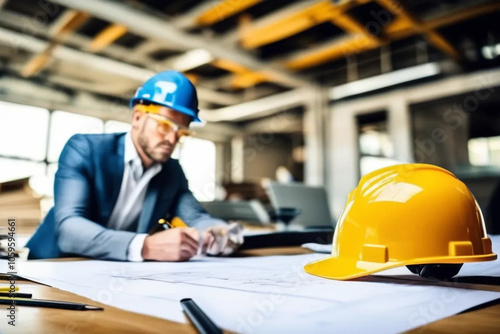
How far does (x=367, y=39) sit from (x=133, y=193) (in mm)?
4530

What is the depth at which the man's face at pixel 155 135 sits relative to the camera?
136 centimetres

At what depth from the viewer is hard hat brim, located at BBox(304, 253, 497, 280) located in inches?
23.5

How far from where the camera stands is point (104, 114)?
757 cm

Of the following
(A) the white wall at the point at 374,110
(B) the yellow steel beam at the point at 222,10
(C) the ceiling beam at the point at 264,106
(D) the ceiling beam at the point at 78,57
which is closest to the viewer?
(B) the yellow steel beam at the point at 222,10

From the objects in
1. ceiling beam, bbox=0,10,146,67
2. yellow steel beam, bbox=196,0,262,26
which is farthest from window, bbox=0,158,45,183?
yellow steel beam, bbox=196,0,262,26

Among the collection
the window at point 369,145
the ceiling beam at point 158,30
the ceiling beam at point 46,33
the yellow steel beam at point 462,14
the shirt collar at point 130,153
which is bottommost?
the shirt collar at point 130,153

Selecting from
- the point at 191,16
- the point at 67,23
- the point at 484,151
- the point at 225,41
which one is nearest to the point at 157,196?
the point at 191,16

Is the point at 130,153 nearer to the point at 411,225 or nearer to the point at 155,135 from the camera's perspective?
the point at 155,135

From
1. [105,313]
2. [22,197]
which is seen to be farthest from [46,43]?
[105,313]

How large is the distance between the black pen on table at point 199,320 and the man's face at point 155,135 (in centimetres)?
99

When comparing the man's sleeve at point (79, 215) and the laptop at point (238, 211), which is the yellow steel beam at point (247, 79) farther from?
the man's sleeve at point (79, 215)

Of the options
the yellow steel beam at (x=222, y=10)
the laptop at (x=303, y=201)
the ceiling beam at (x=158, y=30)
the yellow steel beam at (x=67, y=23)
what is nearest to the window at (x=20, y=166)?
the yellow steel beam at (x=67, y=23)

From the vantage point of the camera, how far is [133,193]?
1.43 meters

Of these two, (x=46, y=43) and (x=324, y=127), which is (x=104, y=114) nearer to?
(x=46, y=43)
